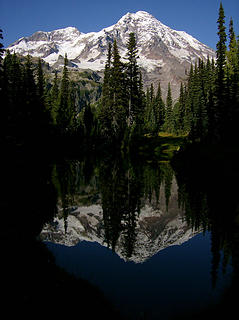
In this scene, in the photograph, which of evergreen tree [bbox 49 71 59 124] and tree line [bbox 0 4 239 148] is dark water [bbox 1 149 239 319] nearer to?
tree line [bbox 0 4 239 148]

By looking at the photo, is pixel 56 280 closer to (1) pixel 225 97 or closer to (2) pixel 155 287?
(2) pixel 155 287

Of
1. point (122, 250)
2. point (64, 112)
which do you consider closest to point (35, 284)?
point (122, 250)

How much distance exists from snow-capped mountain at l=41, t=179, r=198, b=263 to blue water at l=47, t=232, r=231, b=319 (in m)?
0.43

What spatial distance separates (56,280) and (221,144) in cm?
3379

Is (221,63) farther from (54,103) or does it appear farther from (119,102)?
(54,103)

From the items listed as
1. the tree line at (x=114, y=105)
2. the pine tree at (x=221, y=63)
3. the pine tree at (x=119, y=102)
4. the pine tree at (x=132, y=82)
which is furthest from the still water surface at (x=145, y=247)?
the pine tree at (x=132, y=82)

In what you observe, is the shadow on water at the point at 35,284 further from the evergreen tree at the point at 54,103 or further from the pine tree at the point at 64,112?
the evergreen tree at the point at 54,103

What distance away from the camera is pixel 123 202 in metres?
16.6

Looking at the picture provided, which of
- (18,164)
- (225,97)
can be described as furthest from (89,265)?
(225,97)

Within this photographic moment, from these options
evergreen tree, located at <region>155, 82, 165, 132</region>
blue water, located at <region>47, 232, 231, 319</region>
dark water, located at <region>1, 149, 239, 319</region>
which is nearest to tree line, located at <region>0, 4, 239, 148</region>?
dark water, located at <region>1, 149, 239, 319</region>

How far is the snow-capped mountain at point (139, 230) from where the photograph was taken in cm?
1059

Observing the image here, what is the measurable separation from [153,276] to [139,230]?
4.13 m

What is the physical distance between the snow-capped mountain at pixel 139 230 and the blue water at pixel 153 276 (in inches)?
17.1

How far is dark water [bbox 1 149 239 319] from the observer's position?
6.22m
